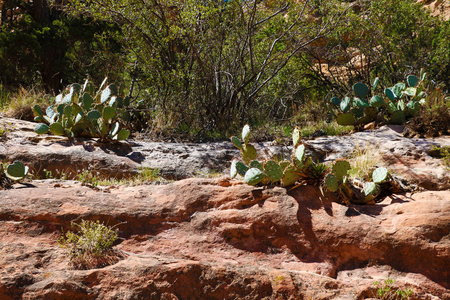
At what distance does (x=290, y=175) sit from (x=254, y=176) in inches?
15.2

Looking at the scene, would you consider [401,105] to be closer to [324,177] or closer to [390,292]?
[324,177]

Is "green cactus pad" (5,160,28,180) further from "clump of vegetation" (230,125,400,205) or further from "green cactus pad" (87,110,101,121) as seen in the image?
"clump of vegetation" (230,125,400,205)

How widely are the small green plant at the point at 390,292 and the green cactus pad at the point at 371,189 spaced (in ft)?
3.20

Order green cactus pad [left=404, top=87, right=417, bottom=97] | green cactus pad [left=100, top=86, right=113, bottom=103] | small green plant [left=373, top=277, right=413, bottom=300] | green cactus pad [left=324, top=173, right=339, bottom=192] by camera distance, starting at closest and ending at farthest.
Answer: small green plant [left=373, top=277, right=413, bottom=300] < green cactus pad [left=324, top=173, right=339, bottom=192] < green cactus pad [left=100, top=86, right=113, bottom=103] < green cactus pad [left=404, top=87, right=417, bottom=97]

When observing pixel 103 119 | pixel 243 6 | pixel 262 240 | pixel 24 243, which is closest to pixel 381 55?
pixel 243 6

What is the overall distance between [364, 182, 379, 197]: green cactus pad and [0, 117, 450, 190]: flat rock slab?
4.19 feet

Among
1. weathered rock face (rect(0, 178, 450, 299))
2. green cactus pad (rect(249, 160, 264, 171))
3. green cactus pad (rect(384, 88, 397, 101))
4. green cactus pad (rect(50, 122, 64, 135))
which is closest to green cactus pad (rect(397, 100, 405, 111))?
green cactus pad (rect(384, 88, 397, 101))

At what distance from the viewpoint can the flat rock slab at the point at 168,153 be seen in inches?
224

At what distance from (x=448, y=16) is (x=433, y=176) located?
1164 cm

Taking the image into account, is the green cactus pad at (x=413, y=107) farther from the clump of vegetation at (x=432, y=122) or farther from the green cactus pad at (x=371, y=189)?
the green cactus pad at (x=371, y=189)

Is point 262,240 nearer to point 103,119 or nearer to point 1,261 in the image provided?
point 1,261

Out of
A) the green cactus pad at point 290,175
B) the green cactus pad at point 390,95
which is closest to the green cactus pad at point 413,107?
the green cactus pad at point 390,95

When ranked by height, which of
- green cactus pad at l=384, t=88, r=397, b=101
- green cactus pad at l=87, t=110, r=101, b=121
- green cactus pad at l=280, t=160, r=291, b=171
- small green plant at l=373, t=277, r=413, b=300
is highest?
green cactus pad at l=384, t=88, r=397, b=101

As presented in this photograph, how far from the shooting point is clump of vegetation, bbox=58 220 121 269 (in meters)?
3.40
